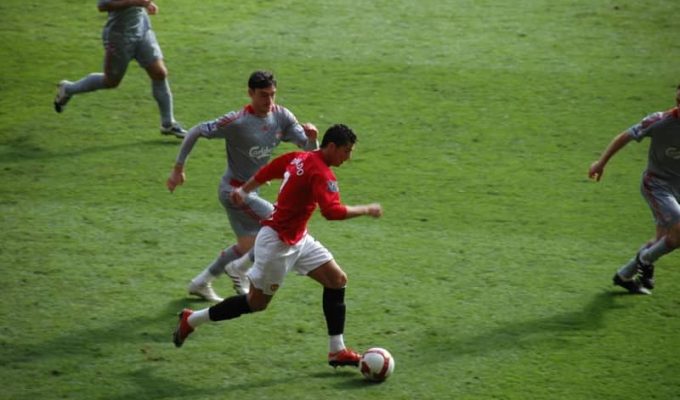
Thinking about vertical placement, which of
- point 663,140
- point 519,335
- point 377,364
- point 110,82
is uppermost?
point 663,140

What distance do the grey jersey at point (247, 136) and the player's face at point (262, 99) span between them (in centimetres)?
7

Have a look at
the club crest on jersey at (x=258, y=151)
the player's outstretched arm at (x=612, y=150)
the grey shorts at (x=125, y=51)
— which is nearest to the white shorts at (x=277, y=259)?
the club crest on jersey at (x=258, y=151)

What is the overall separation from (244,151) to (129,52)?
3.65 m

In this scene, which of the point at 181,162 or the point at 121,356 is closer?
the point at 121,356

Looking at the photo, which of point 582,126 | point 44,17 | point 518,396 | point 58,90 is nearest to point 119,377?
point 518,396

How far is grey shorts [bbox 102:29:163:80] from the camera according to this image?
1187 centimetres

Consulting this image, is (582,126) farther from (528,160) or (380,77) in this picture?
(380,77)

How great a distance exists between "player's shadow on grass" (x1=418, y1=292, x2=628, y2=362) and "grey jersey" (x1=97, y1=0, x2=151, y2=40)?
518cm

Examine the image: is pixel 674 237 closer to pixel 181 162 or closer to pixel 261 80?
pixel 261 80

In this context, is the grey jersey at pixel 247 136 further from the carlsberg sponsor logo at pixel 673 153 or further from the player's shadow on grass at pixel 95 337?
the carlsberg sponsor logo at pixel 673 153

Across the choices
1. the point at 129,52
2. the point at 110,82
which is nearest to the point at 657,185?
the point at 129,52

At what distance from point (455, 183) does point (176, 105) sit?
11.8ft

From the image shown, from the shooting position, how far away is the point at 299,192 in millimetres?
7809

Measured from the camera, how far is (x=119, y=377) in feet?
25.9
